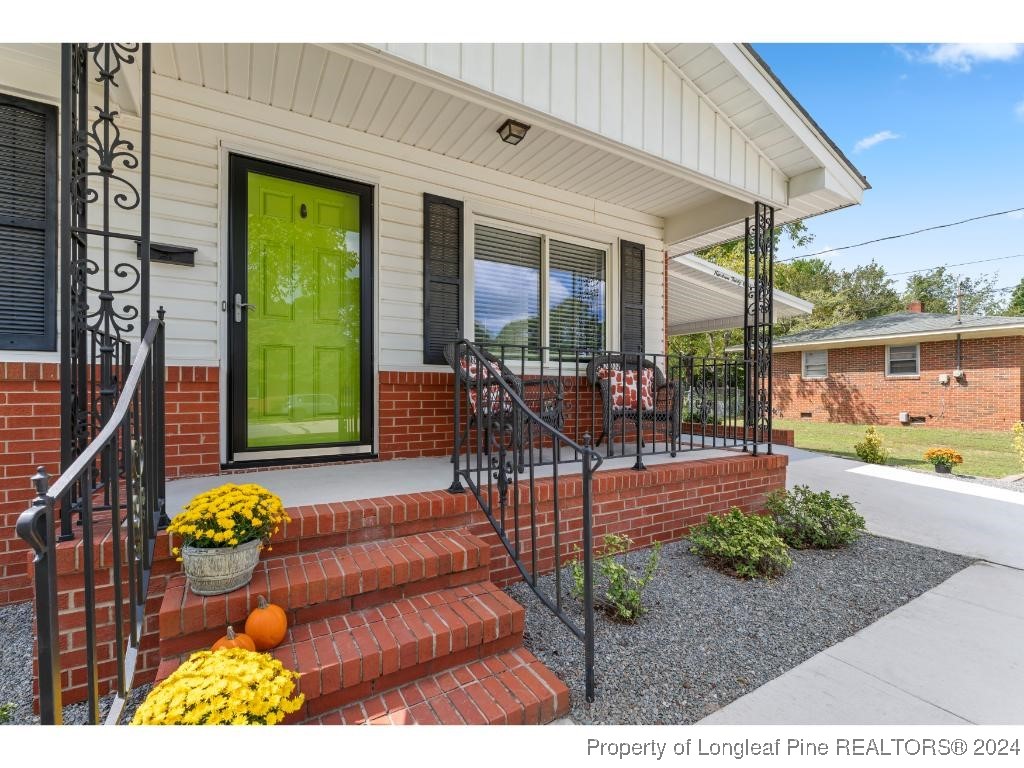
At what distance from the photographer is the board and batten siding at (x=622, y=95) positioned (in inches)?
93.4

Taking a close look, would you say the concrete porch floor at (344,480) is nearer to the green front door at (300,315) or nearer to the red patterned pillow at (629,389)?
the green front door at (300,315)

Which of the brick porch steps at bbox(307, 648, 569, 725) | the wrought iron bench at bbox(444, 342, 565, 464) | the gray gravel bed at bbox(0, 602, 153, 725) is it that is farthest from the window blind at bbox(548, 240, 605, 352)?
the gray gravel bed at bbox(0, 602, 153, 725)

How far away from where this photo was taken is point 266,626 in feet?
5.09

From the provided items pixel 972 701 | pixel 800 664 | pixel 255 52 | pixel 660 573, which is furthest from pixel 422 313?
pixel 972 701

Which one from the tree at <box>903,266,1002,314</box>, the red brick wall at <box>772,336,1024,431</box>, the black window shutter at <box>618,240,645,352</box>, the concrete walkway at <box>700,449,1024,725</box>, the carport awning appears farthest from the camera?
the tree at <box>903,266,1002,314</box>

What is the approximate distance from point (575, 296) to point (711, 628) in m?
3.08

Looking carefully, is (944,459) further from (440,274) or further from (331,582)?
(331,582)

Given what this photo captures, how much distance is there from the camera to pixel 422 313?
3.58 metres

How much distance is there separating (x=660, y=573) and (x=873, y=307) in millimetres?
29303

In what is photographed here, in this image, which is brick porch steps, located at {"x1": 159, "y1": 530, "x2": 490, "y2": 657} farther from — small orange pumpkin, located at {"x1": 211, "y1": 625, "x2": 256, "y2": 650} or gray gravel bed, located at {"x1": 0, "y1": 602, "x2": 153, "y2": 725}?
gray gravel bed, located at {"x1": 0, "y1": 602, "x2": 153, "y2": 725}

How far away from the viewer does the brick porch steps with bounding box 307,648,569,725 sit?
146cm

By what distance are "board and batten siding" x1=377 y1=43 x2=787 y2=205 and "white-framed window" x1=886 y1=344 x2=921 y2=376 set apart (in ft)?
37.7

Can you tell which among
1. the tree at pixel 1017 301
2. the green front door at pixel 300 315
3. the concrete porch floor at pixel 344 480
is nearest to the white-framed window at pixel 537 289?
the green front door at pixel 300 315
